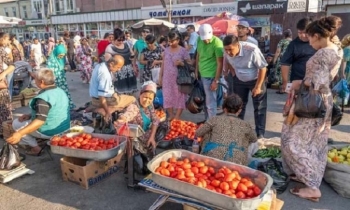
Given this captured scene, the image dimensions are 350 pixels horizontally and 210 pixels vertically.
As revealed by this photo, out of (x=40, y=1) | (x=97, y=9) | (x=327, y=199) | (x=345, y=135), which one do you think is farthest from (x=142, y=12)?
(x=327, y=199)

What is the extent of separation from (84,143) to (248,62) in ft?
8.49

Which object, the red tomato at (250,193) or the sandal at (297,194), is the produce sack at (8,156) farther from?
the sandal at (297,194)

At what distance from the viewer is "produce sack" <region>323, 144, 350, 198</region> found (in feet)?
11.1

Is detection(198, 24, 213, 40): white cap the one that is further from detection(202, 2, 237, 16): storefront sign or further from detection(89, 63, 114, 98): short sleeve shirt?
detection(202, 2, 237, 16): storefront sign

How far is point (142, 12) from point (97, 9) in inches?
340

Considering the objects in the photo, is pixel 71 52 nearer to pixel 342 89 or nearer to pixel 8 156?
pixel 8 156

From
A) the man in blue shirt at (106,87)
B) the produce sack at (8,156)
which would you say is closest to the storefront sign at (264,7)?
A: the man in blue shirt at (106,87)

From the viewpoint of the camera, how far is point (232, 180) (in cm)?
267

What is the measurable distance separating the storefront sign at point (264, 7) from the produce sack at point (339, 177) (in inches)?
543

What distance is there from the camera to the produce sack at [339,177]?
11.1 ft

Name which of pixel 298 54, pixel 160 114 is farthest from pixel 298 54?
pixel 160 114

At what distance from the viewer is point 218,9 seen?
20.2 metres

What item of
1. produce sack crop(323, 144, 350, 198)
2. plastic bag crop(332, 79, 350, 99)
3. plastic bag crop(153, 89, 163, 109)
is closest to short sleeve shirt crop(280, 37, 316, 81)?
produce sack crop(323, 144, 350, 198)

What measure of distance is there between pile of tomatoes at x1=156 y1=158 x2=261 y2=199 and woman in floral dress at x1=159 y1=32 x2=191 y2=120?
2.88 meters
